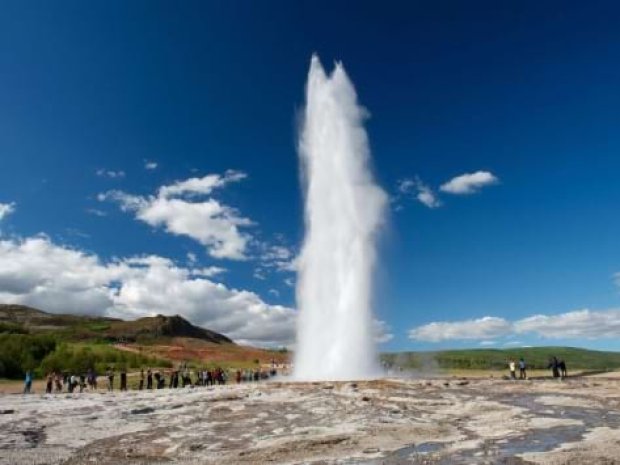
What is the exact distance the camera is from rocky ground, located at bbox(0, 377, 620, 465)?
508 inches

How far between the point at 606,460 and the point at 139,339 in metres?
139

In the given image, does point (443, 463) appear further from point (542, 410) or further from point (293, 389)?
point (293, 389)

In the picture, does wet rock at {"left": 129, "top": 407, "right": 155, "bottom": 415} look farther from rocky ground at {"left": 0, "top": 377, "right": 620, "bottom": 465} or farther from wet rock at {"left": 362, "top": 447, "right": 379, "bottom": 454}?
wet rock at {"left": 362, "top": 447, "right": 379, "bottom": 454}

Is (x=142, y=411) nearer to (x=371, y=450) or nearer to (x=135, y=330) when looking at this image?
(x=371, y=450)

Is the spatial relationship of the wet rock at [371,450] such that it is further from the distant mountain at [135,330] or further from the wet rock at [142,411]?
the distant mountain at [135,330]

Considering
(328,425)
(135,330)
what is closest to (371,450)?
(328,425)

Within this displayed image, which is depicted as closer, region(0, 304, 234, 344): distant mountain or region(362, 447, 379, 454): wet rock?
region(362, 447, 379, 454): wet rock

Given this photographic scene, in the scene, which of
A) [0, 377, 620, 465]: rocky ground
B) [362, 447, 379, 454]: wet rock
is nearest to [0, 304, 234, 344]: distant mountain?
[0, 377, 620, 465]: rocky ground

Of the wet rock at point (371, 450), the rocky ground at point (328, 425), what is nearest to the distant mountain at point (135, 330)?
the rocky ground at point (328, 425)

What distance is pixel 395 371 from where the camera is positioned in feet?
128

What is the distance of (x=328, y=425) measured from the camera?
1750cm

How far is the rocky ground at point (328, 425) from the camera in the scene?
42.3 feet

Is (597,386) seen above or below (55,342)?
below

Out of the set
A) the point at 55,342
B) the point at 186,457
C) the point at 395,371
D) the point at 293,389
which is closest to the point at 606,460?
the point at 186,457
